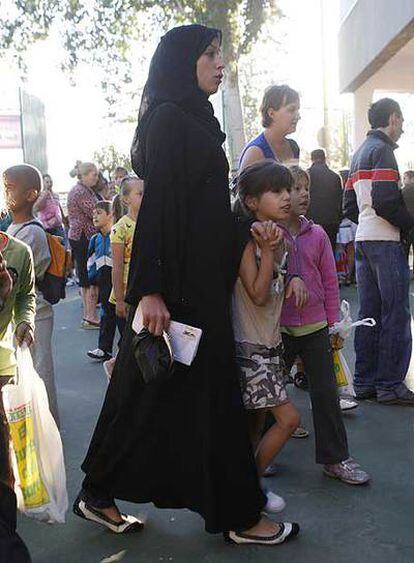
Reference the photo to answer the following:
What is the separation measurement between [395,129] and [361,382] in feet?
5.54

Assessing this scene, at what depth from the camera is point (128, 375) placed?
3.05 meters

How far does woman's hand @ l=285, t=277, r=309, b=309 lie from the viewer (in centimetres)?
340

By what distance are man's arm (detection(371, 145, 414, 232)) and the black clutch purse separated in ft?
7.90

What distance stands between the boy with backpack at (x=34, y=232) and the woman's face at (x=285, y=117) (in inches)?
51.1

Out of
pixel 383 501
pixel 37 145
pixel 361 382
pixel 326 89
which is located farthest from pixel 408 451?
pixel 37 145

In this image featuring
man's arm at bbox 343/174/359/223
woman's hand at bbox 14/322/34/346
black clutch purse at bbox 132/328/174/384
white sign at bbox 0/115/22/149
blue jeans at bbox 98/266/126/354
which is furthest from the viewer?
white sign at bbox 0/115/22/149

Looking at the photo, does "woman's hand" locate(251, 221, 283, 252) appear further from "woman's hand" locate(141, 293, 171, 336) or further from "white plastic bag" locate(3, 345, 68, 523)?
"white plastic bag" locate(3, 345, 68, 523)

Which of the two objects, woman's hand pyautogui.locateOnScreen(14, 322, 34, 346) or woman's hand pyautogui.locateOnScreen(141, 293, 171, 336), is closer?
woman's hand pyautogui.locateOnScreen(141, 293, 171, 336)

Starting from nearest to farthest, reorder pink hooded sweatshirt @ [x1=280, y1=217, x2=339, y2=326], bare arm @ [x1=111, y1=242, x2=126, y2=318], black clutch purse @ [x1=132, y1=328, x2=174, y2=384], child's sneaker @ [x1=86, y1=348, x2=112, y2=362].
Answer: black clutch purse @ [x1=132, y1=328, x2=174, y2=384]
pink hooded sweatshirt @ [x1=280, y1=217, x2=339, y2=326]
bare arm @ [x1=111, y1=242, x2=126, y2=318]
child's sneaker @ [x1=86, y1=348, x2=112, y2=362]

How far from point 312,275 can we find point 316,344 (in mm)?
345

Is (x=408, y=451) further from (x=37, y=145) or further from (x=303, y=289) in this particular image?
(x=37, y=145)

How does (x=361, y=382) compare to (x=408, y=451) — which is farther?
(x=361, y=382)

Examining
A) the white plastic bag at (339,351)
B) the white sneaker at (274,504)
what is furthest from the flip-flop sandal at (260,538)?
the white plastic bag at (339,351)

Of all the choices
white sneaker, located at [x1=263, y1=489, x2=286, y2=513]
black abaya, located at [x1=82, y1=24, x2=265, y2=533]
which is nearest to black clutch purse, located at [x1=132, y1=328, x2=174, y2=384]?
black abaya, located at [x1=82, y1=24, x2=265, y2=533]
